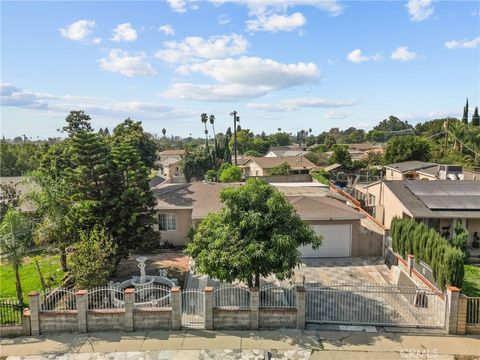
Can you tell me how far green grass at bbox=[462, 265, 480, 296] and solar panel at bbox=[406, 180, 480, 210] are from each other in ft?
14.2

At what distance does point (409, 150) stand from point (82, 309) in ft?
173

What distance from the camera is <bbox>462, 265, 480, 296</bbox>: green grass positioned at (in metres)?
16.7

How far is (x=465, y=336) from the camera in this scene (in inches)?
492

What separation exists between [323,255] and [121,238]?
1114 cm

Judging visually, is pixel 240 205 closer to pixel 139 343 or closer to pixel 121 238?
pixel 139 343

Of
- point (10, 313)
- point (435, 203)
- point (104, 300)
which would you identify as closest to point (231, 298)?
point (104, 300)

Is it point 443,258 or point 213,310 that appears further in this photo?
point 443,258

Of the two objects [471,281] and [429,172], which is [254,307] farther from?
[429,172]

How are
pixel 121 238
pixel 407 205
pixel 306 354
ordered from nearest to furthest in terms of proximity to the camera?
1. pixel 306 354
2. pixel 121 238
3. pixel 407 205

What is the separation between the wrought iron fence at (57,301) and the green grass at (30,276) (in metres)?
2.66

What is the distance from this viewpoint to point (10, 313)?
1301cm

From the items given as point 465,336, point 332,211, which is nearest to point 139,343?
point 465,336

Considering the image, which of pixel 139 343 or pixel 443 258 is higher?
pixel 443 258

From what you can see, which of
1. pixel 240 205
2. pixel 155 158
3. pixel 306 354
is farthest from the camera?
pixel 155 158
